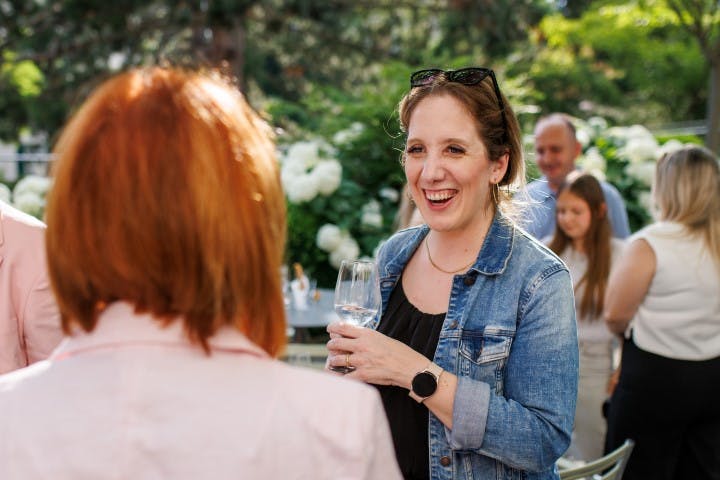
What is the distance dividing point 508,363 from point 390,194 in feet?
14.1

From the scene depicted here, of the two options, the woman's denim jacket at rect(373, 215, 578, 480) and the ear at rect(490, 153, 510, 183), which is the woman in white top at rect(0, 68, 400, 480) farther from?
the ear at rect(490, 153, 510, 183)

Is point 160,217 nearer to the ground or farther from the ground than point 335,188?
farther from the ground

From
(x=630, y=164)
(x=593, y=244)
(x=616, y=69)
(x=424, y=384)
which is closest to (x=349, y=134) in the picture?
(x=630, y=164)

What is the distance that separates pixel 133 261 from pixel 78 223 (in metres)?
0.10

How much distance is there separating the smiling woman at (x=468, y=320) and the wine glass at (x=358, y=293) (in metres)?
0.14

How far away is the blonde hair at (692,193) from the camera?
3.61 meters

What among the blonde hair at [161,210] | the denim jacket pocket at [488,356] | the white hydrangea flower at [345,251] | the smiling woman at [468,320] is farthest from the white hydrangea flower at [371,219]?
the blonde hair at [161,210]

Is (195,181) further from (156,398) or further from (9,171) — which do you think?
(9,171)

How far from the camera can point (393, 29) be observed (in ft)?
62.9

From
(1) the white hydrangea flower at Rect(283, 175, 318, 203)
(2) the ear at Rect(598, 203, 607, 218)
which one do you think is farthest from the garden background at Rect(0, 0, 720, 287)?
(2) the ear at Rect(598, 203, 607, 218)

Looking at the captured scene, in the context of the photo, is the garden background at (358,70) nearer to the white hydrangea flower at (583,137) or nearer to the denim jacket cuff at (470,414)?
the white hydrangea flower at (583,137)

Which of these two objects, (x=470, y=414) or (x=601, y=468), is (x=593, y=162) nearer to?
(x=601, y=468)

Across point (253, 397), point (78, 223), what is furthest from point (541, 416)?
point (78, 223)

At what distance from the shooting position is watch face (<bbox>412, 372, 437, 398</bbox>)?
1.73 m
